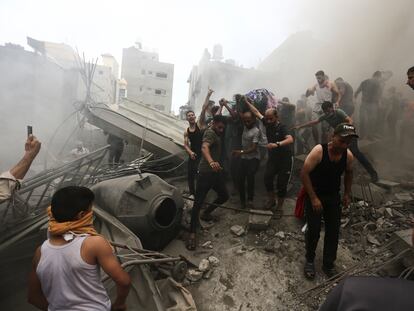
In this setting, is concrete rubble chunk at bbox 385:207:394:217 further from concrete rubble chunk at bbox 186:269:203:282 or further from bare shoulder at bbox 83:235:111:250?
bare shoulder at bbox 83:235:111:250

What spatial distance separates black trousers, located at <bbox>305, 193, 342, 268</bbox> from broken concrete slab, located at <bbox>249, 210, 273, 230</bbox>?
92 cm

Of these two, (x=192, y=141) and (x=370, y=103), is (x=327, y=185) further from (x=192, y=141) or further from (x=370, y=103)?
(x=370, y=103)

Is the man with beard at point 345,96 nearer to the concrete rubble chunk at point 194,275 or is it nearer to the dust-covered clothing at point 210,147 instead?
the dust-covered clothing at point 210,147

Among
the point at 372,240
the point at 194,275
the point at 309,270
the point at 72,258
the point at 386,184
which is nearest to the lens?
the point at 72,258

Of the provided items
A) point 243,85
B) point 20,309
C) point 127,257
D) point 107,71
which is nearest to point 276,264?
point 127,257

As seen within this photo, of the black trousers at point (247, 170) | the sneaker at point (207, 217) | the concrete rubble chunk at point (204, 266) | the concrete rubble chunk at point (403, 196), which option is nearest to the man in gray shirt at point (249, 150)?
the black trousers at point (247, 170)

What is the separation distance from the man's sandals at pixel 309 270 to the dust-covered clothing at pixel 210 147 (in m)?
1.75

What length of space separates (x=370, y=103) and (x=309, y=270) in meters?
5.34

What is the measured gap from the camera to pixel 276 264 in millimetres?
3666

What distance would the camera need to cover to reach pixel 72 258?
152cm

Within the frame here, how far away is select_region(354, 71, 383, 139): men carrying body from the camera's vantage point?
6.80 meters

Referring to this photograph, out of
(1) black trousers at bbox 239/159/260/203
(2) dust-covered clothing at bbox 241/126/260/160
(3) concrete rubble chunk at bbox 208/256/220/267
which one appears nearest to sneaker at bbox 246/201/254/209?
(1) black trousers at bbox 239/159/260/203

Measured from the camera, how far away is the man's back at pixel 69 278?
60.2 inches

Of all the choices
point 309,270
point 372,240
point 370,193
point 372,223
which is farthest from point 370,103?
point 309,270
